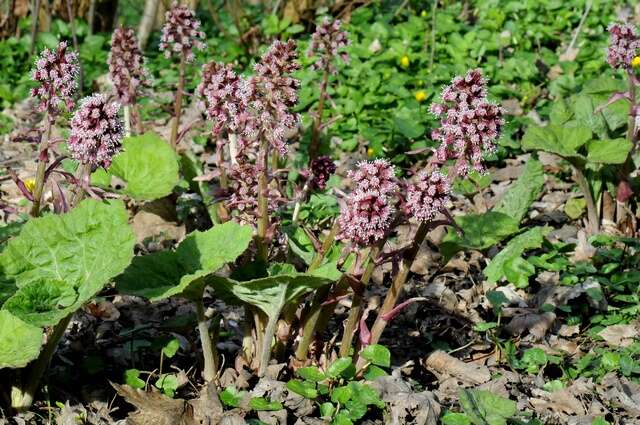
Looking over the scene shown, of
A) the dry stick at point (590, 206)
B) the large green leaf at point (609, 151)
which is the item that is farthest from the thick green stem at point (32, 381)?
the dry stick at point (590, 206)

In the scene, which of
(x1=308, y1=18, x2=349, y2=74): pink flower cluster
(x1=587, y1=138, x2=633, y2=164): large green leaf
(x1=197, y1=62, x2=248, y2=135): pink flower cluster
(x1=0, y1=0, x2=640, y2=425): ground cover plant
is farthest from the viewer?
(x1=308, y1=18, x2=349, y2=74): pink flower cluster

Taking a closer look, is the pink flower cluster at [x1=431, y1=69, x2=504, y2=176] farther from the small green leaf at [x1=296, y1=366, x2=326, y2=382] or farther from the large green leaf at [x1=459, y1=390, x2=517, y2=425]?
the small green leaf at [x1=296, y1=366, x2=326, y2=382]

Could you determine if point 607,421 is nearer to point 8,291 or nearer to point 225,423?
point 225,423

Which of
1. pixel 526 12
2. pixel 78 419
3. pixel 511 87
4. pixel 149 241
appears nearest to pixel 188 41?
pixel 149 241

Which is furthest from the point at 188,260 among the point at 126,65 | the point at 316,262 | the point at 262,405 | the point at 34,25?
the point at 34,25

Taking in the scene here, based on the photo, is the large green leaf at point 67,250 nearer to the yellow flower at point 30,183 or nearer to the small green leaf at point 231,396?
the small green leaf at point 231,396

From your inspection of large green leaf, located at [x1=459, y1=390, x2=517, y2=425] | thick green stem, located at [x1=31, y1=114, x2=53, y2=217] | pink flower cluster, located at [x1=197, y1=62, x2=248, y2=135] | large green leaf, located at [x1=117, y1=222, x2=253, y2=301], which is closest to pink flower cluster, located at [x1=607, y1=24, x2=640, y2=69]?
pink flower cluster, located at [x1=197, y1=62, x2=248, y2=135]

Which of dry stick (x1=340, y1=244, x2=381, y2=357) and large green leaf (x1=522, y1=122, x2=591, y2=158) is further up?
large green leaf (x1=522, y1=122, x2=591, y2=158)
